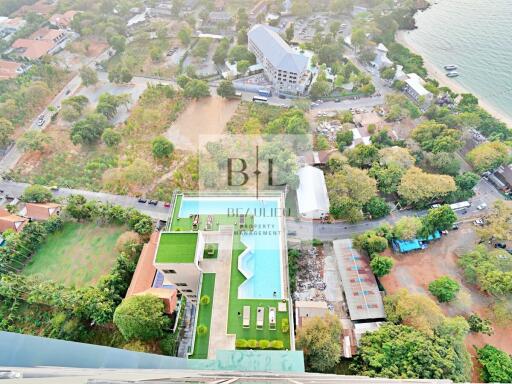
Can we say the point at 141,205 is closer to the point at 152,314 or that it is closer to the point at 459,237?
the point at 152,314

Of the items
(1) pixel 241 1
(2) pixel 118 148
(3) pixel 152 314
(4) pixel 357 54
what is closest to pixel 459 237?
(3) pixel 152 314

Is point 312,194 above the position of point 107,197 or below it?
below

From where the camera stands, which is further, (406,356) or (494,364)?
(494,364)

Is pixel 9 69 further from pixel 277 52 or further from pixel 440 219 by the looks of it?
pixel 440 219


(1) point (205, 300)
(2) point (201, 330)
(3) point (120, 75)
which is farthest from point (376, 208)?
(3) point (120, 75)

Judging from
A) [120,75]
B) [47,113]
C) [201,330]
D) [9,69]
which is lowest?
[201,330]

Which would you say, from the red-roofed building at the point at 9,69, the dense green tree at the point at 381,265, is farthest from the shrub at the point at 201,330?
the red-roofed building at the point at 9,69
